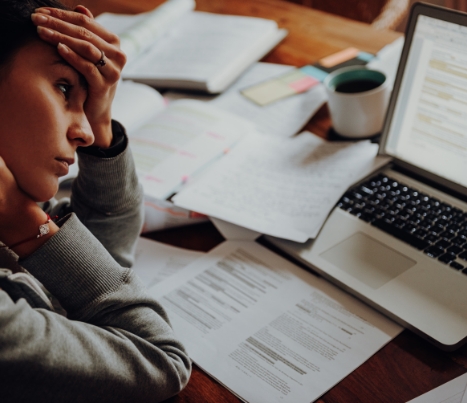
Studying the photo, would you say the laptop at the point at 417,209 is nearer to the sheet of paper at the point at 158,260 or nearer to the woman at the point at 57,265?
the sheet of paper at the point at 158,260

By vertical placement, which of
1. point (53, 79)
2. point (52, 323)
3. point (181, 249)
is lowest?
point (181, 249)

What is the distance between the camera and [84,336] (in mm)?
539

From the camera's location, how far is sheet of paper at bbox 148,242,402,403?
61cm

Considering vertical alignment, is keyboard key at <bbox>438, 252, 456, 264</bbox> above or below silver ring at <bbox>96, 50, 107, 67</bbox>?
below

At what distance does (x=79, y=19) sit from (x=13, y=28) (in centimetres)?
16

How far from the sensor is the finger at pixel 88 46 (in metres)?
0.54

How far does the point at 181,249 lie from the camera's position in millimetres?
827

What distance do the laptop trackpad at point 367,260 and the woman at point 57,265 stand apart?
26 centimetres

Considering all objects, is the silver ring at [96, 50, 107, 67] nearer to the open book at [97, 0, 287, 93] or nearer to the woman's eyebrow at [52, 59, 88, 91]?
the woman's eyebrow at [52, 59, 88, 91]

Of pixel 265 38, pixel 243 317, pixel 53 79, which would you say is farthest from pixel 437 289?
pixel 265 38

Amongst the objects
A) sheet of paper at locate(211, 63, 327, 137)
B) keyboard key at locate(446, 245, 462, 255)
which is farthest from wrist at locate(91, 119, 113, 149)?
keyboard key at locate(446, 245, 462, 255)

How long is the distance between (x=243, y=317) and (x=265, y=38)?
845mm

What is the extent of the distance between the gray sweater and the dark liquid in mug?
61cm

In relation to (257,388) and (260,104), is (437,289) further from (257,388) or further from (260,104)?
(260,104)
